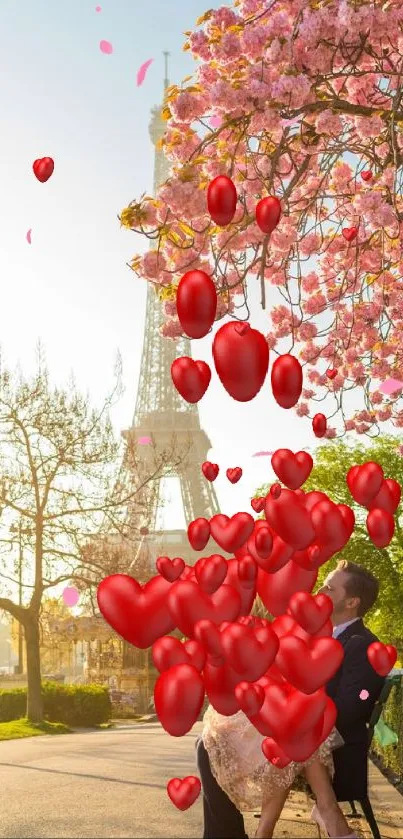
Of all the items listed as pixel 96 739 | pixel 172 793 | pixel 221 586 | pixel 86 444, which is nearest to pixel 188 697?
pixel 221 586

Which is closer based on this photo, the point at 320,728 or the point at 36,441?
the point at 320,728

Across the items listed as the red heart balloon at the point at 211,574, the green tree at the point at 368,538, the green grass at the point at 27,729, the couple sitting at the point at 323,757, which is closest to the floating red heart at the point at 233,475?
the couple sitting at the point at 323,757

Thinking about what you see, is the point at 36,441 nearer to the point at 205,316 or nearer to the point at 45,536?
the point at 45,536

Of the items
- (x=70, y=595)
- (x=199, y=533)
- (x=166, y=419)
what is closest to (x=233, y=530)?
→ (x=199, y=533)

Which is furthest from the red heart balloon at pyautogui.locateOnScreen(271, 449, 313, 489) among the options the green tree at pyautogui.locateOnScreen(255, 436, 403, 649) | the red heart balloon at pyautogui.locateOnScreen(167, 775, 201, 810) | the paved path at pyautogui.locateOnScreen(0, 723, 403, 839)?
the green tree at pyautogui.locateOnScreen(255, 436, 403, 649)

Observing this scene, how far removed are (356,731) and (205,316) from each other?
230 cm

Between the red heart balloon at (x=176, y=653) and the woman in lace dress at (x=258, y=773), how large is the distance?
0.73 metres

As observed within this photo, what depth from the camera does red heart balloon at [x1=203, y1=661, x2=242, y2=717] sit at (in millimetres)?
3824

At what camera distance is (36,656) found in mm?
20938

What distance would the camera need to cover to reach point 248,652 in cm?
367

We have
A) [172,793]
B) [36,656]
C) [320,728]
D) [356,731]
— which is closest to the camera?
[320,728]

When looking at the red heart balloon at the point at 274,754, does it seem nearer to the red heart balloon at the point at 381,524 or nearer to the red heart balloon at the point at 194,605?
the red heart balloon at the point at 194,605

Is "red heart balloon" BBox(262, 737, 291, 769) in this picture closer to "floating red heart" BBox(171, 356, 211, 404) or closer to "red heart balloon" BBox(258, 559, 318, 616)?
"red heart balloon" BBox(258, 559, 318, 616)

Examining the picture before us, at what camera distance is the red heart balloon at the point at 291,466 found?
4605 mm
